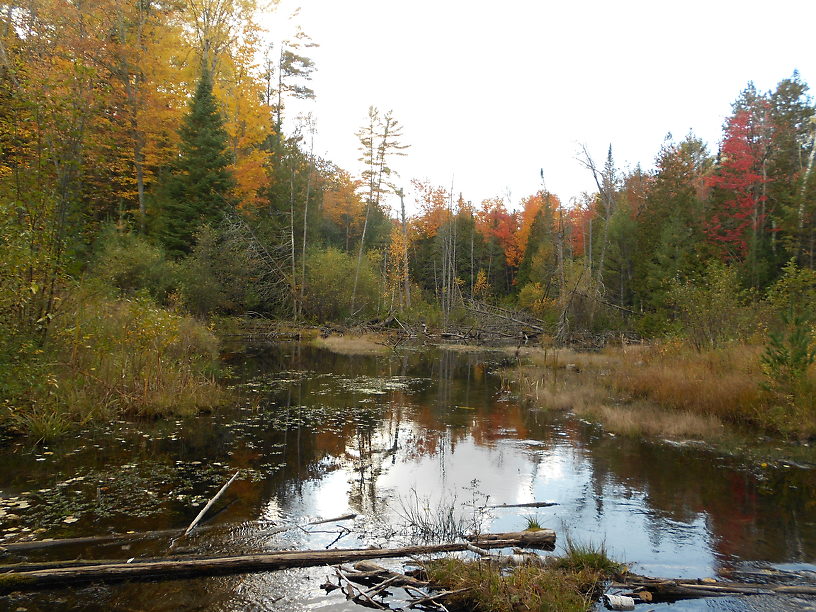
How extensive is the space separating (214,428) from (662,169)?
37.0 meters

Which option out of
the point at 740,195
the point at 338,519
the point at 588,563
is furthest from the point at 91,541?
the point at 740,195

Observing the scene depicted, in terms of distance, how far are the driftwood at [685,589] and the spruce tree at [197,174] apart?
26209 millimetres

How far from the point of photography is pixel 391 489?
7.16 m

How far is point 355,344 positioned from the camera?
26.0 m

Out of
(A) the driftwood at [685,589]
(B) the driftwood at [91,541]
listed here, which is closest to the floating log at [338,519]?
(B) the driftwood at [91,541]

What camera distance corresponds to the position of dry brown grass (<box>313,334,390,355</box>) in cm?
2494

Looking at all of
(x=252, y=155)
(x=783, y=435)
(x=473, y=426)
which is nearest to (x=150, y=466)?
(x=473, y=426)

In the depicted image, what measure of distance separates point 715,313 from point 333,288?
22.2 metres

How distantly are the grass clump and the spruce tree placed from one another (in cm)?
2551

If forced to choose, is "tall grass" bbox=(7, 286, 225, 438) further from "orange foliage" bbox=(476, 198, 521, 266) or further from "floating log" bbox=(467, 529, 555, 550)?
"orange foliage" bbox=(476, 198, 521, 266)

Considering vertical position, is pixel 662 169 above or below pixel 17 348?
above

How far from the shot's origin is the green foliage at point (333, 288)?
31.5 meters

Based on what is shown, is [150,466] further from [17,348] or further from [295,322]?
[295,322]

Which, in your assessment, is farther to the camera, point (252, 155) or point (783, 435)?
point (252, 155)
